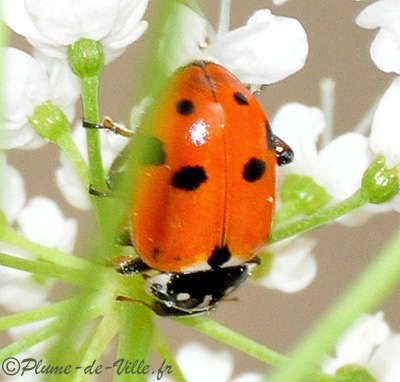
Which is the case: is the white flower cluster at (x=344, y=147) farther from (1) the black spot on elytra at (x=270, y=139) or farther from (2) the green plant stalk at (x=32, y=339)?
(2) the green plant stalk at (x=32, y=339)

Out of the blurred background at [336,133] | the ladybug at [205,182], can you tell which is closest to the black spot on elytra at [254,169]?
the ladybug at [205,182]

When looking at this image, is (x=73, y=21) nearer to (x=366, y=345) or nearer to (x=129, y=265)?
(x=129, y=265)

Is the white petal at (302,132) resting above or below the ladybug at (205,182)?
above

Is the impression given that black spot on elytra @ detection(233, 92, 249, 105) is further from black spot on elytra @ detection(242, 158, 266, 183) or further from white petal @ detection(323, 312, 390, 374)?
white petal @ detection(323, 312, 390, 374)

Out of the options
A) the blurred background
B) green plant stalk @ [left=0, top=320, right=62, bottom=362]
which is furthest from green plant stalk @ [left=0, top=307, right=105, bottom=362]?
the blurred background

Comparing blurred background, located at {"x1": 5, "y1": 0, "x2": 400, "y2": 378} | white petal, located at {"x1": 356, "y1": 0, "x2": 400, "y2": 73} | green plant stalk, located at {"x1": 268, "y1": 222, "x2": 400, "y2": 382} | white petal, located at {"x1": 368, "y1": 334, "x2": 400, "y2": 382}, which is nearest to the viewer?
green plant stalk, located at {"x1": 268, "y1": 222, "x2": 400, "y2": 382}

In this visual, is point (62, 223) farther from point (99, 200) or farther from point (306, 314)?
point (306, 314)
